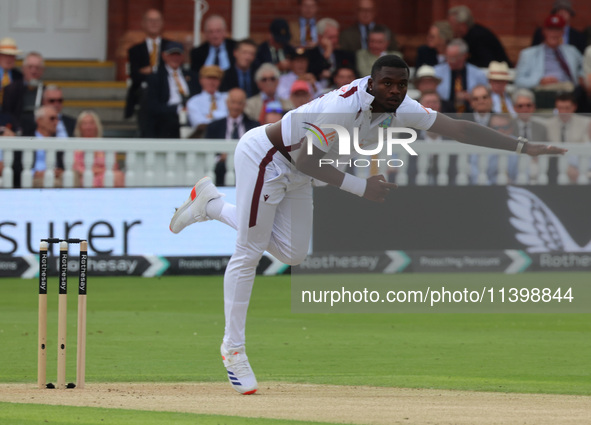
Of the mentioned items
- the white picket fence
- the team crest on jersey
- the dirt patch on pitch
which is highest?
the team crest on jersey

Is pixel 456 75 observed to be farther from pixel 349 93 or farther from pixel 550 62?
pixel 349 93

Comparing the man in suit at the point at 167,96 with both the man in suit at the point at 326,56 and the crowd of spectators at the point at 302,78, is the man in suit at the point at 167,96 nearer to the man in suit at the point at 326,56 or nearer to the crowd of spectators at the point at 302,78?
the crowd of spectators at the point at 302,78

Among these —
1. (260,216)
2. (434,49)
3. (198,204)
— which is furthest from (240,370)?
(434,49)

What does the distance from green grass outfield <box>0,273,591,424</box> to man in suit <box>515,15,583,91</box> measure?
5.54 meters

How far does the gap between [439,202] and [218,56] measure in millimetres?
4209

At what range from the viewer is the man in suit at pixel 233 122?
16.5 m

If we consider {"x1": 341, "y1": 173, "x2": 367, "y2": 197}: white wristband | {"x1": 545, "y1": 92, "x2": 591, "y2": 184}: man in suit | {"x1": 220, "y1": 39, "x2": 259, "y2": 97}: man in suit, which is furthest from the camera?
{"x1": 220, "y1": 39, "x2": 259, "y2": 97}: man in suit

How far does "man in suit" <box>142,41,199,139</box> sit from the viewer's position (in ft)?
56.7

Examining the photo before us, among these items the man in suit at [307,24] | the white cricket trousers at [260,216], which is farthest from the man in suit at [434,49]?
the white cricket trousers at [260,216]

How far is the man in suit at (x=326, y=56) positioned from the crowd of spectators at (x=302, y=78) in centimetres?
1

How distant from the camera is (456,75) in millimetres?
18000

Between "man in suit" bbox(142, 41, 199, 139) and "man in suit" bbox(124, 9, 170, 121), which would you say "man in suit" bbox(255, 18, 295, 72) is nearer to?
"man in suit" bbox(142, 41, 199, 139)

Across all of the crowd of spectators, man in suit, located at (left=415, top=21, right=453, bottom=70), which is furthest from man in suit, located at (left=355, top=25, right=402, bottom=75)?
man in suit, located at (left=415, top=21, right=453, bottom=70)

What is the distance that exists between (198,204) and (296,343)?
7.45ft
